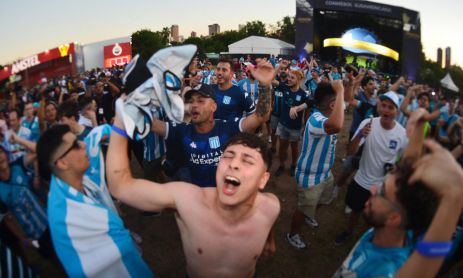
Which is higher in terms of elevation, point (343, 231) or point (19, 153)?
point (19, 153)

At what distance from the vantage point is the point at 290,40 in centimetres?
6612

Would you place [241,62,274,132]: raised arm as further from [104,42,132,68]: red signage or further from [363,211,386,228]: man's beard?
[104,42,132,68]: red signage

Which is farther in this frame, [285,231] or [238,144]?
[285,231]

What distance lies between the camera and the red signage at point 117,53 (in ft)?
74.6

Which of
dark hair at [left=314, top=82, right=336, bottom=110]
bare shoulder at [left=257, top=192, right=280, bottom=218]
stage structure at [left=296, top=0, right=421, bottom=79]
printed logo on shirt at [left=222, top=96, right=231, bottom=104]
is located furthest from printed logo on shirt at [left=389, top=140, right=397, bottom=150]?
stage structure at [left=296, top=0, right=421, bottom=79]

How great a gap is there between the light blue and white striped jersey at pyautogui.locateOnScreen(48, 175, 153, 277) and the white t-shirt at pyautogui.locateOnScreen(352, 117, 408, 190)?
3401 millimetres

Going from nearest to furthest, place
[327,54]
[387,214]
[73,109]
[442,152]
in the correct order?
[442,152], [387,214], [73,109], [327,54]

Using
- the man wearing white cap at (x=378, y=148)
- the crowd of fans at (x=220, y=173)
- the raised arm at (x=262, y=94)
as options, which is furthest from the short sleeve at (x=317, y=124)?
the raised arm at (x=262, y=94)

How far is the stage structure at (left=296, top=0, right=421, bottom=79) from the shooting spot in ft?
87.0

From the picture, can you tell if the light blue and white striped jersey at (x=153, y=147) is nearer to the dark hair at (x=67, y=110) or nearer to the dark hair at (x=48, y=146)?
the dark hair at (x=67, y=110)

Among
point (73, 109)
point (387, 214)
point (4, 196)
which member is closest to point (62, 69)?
point (73, 109)

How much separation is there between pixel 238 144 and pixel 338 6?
2933cm

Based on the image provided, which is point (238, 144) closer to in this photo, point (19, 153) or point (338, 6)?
point (19, 153)

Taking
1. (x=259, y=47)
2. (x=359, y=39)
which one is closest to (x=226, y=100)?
(x=359, y=39)
